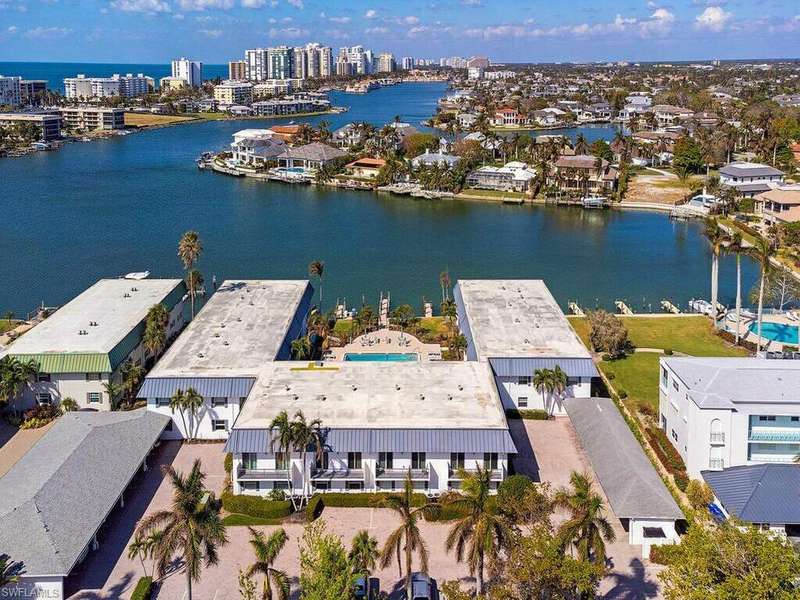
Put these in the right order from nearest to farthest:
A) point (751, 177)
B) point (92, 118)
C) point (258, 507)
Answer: point (258, 507) → point (751, 177) → point (92, 118)

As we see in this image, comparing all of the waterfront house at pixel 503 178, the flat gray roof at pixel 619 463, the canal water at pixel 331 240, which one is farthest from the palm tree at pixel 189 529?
the waterfront house at pixel 503 178

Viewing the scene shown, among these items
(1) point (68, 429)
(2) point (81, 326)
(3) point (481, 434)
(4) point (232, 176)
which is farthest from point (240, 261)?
(4) point (232, 176)

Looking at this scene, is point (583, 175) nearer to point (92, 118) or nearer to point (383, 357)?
point (383, 357)

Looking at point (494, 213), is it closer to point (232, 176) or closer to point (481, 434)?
point (232, 176)

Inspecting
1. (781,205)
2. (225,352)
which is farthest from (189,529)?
(781,205)

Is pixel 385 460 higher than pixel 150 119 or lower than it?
lower

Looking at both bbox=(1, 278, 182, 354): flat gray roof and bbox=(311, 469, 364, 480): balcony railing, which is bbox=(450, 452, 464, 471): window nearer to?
bbox=(311, 469, 364, 480): balcony railing
